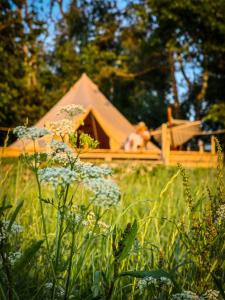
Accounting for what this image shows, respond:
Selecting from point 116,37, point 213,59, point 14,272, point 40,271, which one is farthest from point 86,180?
point 116,37

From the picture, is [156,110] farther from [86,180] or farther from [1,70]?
[86,180]

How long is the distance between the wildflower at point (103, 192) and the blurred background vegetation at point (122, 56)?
14036mm

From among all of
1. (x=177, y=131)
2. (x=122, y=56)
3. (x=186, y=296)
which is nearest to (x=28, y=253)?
(x=186, y=296)

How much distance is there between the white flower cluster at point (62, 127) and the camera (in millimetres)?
1423

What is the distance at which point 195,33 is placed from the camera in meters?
20.9

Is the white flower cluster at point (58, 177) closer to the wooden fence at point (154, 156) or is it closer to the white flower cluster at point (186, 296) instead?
the white flower cluster at point (186, 296)

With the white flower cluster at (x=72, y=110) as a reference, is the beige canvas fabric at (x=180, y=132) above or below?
above

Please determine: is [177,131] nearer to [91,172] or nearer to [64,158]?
[64,158]

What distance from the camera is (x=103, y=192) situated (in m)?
0.98

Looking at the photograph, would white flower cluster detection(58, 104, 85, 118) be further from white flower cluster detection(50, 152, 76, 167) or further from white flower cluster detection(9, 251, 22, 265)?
white flower cluster detection(9, 251, 22, 265)

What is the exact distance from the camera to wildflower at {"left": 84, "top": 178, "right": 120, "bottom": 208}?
37.6 inches

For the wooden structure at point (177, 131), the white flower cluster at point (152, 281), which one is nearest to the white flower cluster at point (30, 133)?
the white flower cluster at point (152, 281)

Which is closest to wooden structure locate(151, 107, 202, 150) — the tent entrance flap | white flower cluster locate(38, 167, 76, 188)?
the tent entrance flap

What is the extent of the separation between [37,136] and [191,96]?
28940mm
